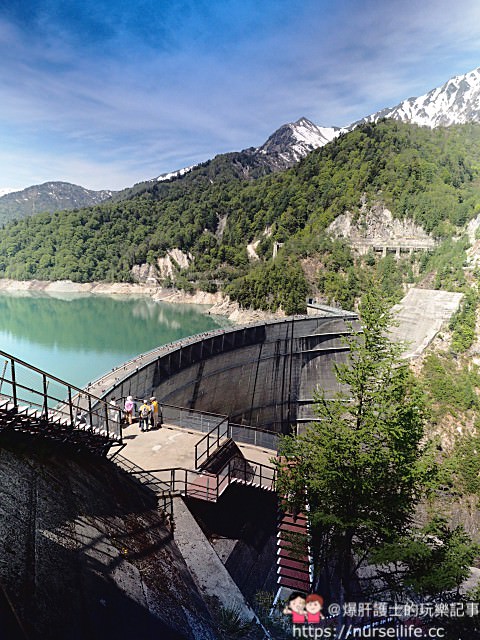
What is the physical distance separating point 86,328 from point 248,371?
1407 inches

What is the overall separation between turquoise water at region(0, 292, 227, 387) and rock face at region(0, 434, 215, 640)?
1063 inches

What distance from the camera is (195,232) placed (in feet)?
354

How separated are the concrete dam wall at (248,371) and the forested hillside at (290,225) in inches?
629

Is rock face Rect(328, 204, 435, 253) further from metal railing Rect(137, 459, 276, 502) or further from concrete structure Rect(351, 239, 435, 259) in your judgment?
metal railing Rect(137, 459, 276, 502)

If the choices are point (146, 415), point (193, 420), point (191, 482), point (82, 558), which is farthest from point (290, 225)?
point (82, 558)

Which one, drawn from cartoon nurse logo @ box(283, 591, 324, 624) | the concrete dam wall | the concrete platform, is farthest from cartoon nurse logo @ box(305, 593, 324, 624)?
the concrete dam wall

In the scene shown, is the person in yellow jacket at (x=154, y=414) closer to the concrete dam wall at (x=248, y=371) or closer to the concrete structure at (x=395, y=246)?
the concrete dam wall at (x=248, y=371)

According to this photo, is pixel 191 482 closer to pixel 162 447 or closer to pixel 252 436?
pixel 162 447

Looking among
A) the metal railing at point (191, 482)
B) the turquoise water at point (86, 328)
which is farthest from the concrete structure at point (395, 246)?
the metal railing at point (191, 482)

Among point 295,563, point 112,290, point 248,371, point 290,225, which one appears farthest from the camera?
point 112,290

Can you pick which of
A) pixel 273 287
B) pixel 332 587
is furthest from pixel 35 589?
pixel 273 287

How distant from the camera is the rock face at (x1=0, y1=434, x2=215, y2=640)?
179 inches

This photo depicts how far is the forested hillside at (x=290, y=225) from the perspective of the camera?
194 feet

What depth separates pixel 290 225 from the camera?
85.7 metres
